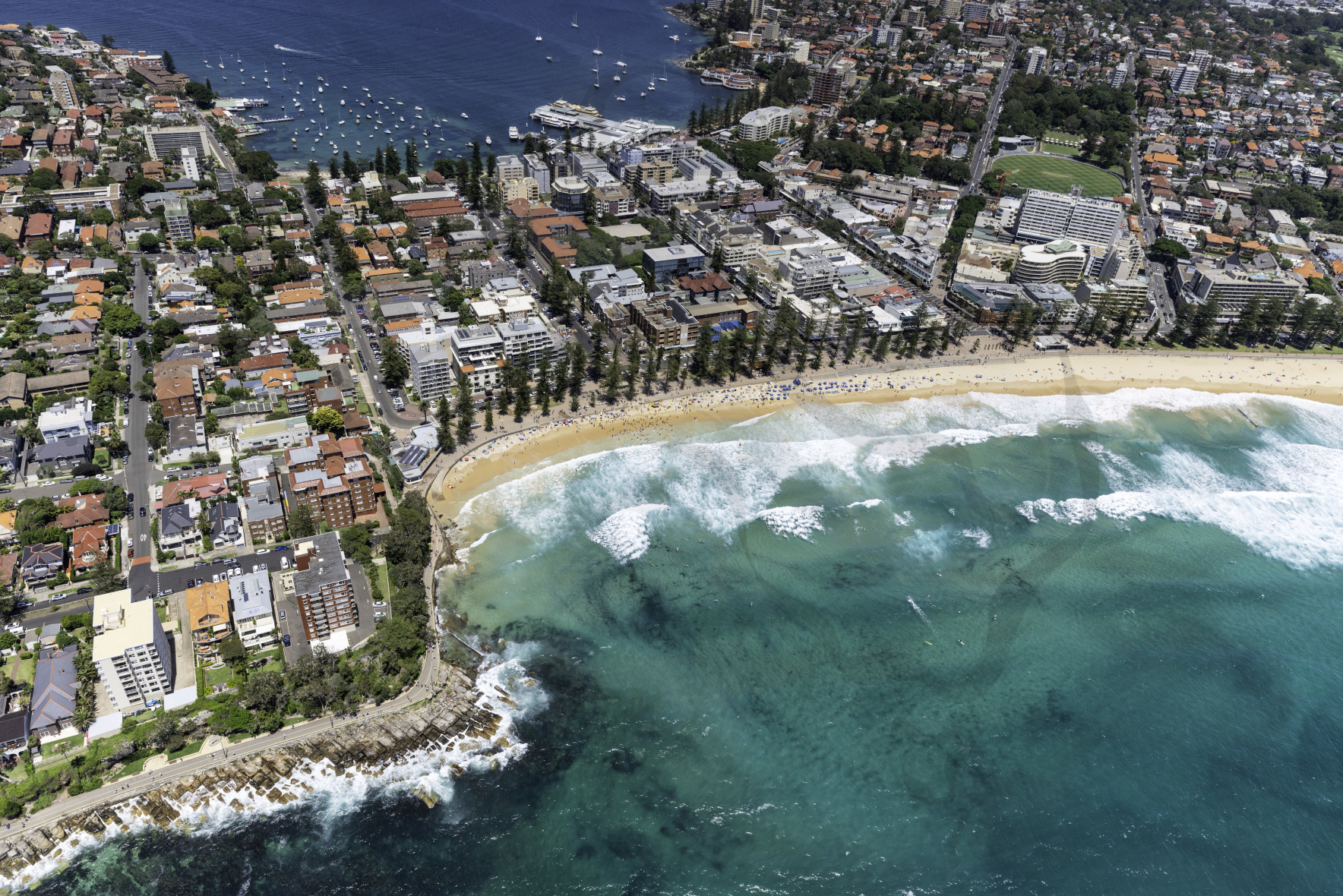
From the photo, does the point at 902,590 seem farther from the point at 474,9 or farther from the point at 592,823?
the point at 474,9

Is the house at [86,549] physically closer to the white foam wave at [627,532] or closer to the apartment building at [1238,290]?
the white foam wave at [627,532]

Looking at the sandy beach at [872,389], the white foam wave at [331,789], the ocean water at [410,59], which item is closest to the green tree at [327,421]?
the sandy beach at [872,389]

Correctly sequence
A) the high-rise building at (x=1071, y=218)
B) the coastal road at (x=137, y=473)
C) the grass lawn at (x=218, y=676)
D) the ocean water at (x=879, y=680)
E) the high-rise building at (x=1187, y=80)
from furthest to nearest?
the high-rise building at (x=1187, y=80) < the high-rise building at (x=1071, y=218) < the coastal road at (x=137, y=473) < the grass lawn at (x=218, y=676) < the ocean water at (x=879, y=680)

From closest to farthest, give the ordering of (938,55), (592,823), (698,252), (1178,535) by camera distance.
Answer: (592,823) < (1178,535) < (698,252) < (938,55)

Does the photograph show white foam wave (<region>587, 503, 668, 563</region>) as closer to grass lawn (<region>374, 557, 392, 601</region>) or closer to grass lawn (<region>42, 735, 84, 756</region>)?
grass lawn (<region>374, 557, 392, 601</region>)

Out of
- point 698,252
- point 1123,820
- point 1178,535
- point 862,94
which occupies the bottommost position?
point 1123,820

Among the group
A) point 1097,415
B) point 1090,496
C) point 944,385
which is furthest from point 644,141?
point 1090,496

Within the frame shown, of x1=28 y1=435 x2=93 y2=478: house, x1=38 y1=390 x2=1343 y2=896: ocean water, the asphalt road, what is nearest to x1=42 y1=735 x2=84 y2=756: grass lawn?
x1=38 y1=390 x2=1343 y2=896: ocean water

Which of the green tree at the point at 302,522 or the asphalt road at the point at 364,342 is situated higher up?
the asphalt road at the point at 364,342
